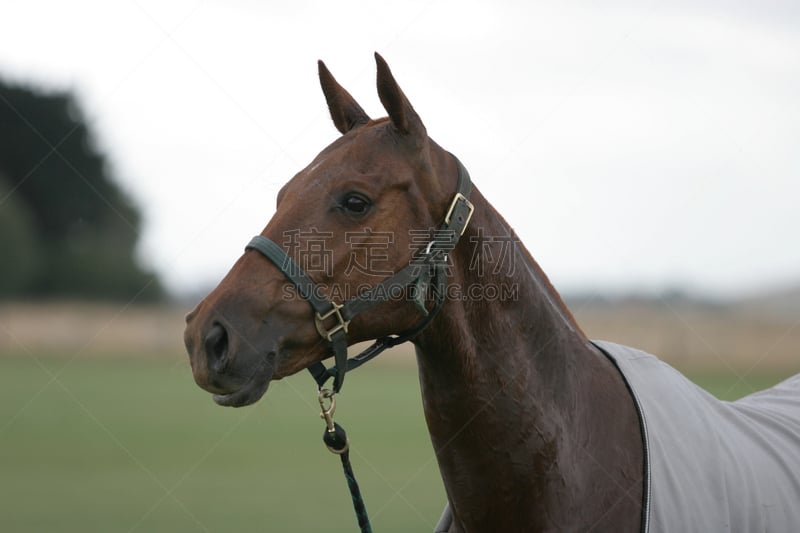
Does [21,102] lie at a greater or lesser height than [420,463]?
lesser

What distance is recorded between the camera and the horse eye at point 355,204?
3.02 metres

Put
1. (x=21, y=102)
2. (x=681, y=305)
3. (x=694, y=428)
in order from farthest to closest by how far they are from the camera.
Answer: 1. (x=21, y=102)
2. (x=681, y=305)
3. (x=694, y=428)

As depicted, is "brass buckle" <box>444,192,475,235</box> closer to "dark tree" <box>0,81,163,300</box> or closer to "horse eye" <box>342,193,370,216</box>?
"horse eye" <box>342,193,370,216</box>

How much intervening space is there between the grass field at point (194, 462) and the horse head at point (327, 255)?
655cm

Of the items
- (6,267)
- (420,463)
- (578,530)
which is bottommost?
(6,267)

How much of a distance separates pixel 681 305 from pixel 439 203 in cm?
3139

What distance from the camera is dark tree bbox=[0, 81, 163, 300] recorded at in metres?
42.4

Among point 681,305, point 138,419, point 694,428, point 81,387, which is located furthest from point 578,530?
point 681,305

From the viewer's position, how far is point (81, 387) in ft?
81.5

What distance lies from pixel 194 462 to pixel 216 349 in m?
11.4

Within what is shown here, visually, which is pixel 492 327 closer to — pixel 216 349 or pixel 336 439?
pixel 336 439

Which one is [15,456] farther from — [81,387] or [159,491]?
[81,387]

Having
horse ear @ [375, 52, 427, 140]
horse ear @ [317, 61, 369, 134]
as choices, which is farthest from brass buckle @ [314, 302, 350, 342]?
horse ear @ [317, 61, 369, 134]

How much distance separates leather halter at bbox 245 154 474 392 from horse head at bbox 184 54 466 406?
0.05ft
